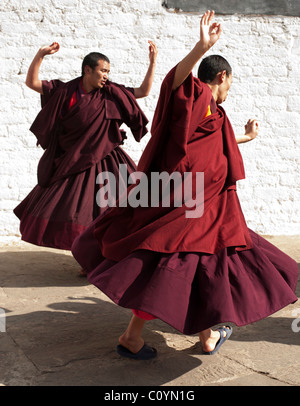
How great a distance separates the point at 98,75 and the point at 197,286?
227 centimetres

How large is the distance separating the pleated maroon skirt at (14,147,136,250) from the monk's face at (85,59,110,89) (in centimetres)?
50

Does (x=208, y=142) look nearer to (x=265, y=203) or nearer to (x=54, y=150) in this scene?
(x=54, y=150)

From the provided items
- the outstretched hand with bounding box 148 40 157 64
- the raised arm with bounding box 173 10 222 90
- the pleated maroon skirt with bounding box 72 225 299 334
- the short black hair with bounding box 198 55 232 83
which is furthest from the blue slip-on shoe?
the outstretched hand with bounding box 148 40 157 64

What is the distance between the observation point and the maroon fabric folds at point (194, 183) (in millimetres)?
2393

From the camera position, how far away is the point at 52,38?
5.25 m

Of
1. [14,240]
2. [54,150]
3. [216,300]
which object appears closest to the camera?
[216,300]

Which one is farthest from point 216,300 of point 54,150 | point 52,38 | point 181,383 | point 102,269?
point 52,38

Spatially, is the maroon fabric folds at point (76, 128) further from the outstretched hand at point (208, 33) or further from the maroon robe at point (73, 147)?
the outstretched hand at point (208, 33)

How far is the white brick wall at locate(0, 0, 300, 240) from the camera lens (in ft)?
17.1

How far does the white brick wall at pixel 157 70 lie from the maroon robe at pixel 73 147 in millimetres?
1034

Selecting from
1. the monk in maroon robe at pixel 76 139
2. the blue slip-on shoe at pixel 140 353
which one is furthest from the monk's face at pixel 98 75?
the blue slip-on shoe at pixel 140 353

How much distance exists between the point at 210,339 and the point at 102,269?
22.7 inches

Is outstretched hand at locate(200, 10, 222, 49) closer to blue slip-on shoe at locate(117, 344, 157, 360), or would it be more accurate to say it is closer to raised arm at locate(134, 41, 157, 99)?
blue slip-on shoe at locate(117, 344, 157, 360)

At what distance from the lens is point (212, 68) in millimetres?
2723
